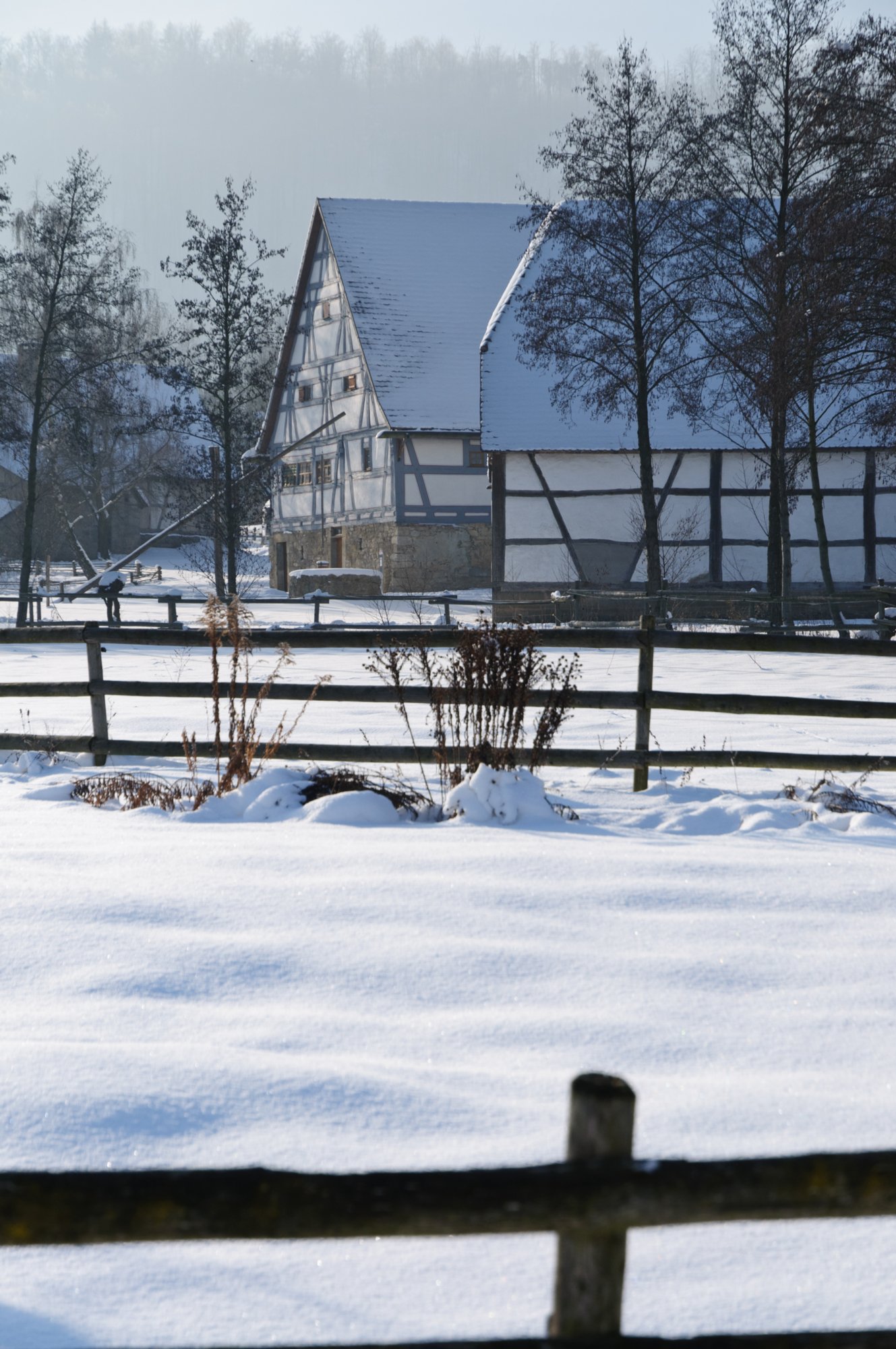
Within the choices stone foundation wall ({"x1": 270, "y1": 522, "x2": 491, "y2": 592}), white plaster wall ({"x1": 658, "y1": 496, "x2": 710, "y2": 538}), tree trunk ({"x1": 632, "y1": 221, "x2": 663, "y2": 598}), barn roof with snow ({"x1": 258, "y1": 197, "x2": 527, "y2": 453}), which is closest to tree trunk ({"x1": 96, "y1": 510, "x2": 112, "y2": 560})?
barn roof with snow ({"x1": 258, "y1": 197, "x2": 527, "y2": 453})

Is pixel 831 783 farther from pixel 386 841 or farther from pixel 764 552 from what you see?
pixel 764 552

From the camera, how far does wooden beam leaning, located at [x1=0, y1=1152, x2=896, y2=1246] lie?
1.44 m

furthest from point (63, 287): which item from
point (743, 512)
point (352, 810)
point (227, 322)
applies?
point (352, 810)

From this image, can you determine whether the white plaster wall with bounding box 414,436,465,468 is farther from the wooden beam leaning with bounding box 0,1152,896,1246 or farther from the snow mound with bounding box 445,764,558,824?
the wooden beam leaning with bounding box 0,1152,896,1246

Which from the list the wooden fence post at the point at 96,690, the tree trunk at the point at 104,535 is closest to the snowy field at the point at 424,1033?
the wooden fence post at the point at 96,690

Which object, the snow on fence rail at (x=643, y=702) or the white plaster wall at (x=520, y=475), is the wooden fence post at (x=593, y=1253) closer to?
the snow on fence rail at (x=643, y=702)

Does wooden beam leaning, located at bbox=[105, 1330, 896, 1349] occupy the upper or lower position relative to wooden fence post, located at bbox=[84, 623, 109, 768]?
lower

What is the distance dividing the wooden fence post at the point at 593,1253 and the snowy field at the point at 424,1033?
2.83 feet

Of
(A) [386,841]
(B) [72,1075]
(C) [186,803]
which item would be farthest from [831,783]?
(B) [72,1075]

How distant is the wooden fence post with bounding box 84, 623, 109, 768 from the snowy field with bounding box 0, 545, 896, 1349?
5.22 ft

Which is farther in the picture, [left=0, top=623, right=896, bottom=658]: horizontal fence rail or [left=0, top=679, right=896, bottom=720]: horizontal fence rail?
[left=0, top=623, right=896, bottom=658]: horizontal fence rail

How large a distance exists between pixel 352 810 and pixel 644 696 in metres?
1.86

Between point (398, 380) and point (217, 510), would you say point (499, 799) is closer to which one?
point (217, 510)

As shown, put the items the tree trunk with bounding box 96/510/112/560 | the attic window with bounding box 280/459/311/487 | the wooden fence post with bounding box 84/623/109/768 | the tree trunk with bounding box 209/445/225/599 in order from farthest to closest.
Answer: the tree trunk with bounding box 96/510/112/560 → the attic window with bounding box 280/459/311/487 → the tree trunk with bounding box 209/445/225/599 → the wooden fence post with bounding box 84/623/109/768
